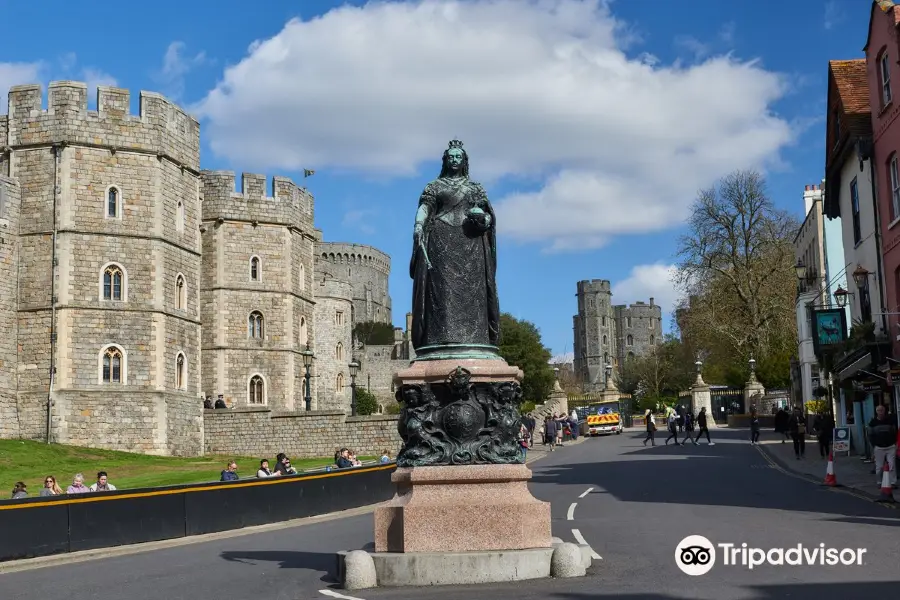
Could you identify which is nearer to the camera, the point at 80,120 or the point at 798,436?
the point at 798,436

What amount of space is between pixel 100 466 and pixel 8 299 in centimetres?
859

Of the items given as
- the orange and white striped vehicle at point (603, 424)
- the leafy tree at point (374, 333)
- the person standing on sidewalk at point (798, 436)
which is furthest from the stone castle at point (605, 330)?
the person standing on sidewalk at point (798, 436)

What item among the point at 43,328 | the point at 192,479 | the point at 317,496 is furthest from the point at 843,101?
the point at 43,328

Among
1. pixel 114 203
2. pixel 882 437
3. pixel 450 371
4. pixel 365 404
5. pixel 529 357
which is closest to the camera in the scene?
pixel 450 371

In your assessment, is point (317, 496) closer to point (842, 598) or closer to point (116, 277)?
point (842, 598)

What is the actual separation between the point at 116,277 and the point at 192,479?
39.5 feet

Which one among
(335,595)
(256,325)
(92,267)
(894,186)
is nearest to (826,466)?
(894,186)

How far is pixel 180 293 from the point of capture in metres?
43.0

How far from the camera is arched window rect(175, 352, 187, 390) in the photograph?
1665 inches

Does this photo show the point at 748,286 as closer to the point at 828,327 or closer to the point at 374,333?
the point at 828,327

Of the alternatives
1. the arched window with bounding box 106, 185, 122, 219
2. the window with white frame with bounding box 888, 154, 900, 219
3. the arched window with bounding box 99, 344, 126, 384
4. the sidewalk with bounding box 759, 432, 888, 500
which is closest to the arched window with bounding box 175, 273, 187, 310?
the arched window with bounding box 99, 344, 126, 384

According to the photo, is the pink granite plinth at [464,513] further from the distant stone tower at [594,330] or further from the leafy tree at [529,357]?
the distant stone tower at [594,330]

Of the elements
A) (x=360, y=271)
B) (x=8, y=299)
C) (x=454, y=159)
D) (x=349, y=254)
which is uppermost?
(x=349, y=254)

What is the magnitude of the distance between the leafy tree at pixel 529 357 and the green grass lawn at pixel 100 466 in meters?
41.3
